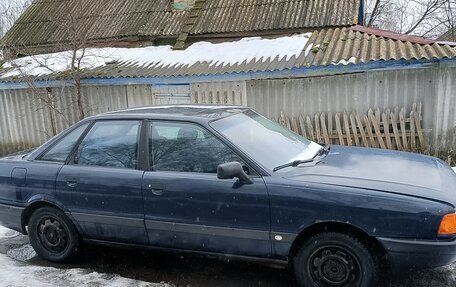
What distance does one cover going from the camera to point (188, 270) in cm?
379

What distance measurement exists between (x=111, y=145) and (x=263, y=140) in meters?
1.49

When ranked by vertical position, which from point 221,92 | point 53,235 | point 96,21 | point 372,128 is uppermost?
point 96,21

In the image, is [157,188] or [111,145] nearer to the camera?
[157,188]

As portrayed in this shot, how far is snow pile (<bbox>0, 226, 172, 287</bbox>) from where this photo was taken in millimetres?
3525

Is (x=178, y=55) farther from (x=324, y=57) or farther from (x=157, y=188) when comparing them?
(x=157, y=188)

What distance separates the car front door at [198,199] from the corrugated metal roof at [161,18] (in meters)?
6.69

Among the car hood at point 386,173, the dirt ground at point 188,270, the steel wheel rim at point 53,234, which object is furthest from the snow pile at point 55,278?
the car hood at point 386,173

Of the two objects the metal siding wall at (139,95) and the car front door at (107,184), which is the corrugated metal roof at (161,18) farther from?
the car front door at (107,184)

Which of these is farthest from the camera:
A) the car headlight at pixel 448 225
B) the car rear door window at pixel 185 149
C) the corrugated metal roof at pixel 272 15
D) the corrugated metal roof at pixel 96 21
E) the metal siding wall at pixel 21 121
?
the corrugated metal roof at pixel 96 21

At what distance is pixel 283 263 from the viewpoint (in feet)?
10.6

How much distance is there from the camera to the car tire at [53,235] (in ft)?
13.0

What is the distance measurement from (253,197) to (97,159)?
167cm

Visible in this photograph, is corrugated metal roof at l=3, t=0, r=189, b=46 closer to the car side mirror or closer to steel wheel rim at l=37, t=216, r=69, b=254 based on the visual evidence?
steel wheel rim at l=37, t=216, r=69, b=254

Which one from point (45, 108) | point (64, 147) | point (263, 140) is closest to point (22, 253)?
point (64, 147)
